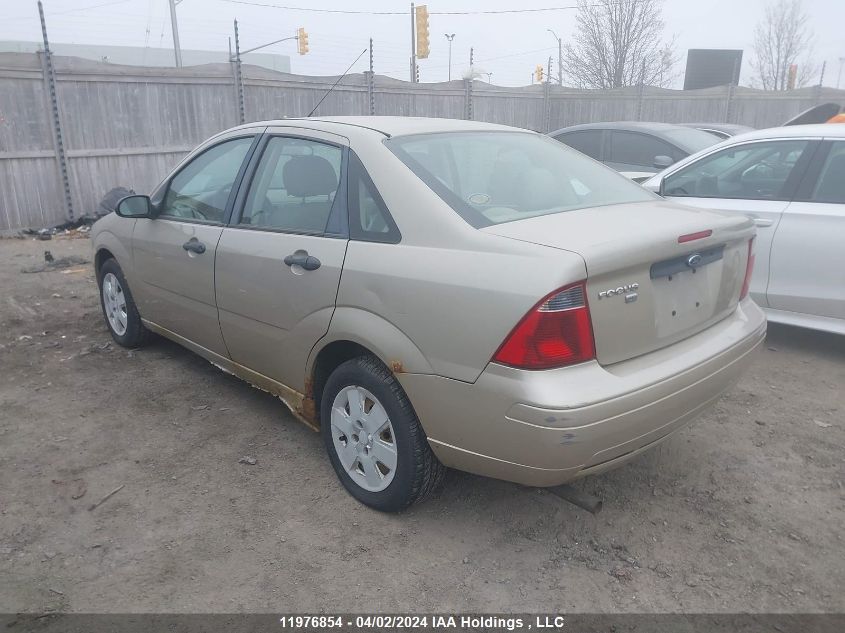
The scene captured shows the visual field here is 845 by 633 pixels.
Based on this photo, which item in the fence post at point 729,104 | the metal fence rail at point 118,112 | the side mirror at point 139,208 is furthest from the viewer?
the fence post at point 729,104

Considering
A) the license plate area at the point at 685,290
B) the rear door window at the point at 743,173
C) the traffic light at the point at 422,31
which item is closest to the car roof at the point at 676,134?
the rear door window at the point at 743,173

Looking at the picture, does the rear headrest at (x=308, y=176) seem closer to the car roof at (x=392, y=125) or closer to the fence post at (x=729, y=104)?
the car roof at (x=392, y=125)

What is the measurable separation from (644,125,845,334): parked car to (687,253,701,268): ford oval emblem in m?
2.42

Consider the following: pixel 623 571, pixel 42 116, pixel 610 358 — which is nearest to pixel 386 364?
pixel 610 358

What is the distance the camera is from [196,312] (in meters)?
4.06

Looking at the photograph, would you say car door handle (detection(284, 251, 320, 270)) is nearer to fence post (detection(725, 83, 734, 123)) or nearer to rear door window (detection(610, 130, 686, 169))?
rear door window (detection(610, 130, 686, 169))

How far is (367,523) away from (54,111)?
972 centimetres

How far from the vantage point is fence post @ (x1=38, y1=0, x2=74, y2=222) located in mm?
10078

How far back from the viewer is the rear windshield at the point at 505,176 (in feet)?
9.60

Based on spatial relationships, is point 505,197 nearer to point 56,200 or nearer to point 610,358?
point 610,358

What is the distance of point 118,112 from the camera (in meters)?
11.0

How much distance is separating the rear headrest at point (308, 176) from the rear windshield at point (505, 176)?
35 cm

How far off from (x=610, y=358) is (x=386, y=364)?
871 mm

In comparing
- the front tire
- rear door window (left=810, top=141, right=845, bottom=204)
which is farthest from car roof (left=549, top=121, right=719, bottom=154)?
the front tire
